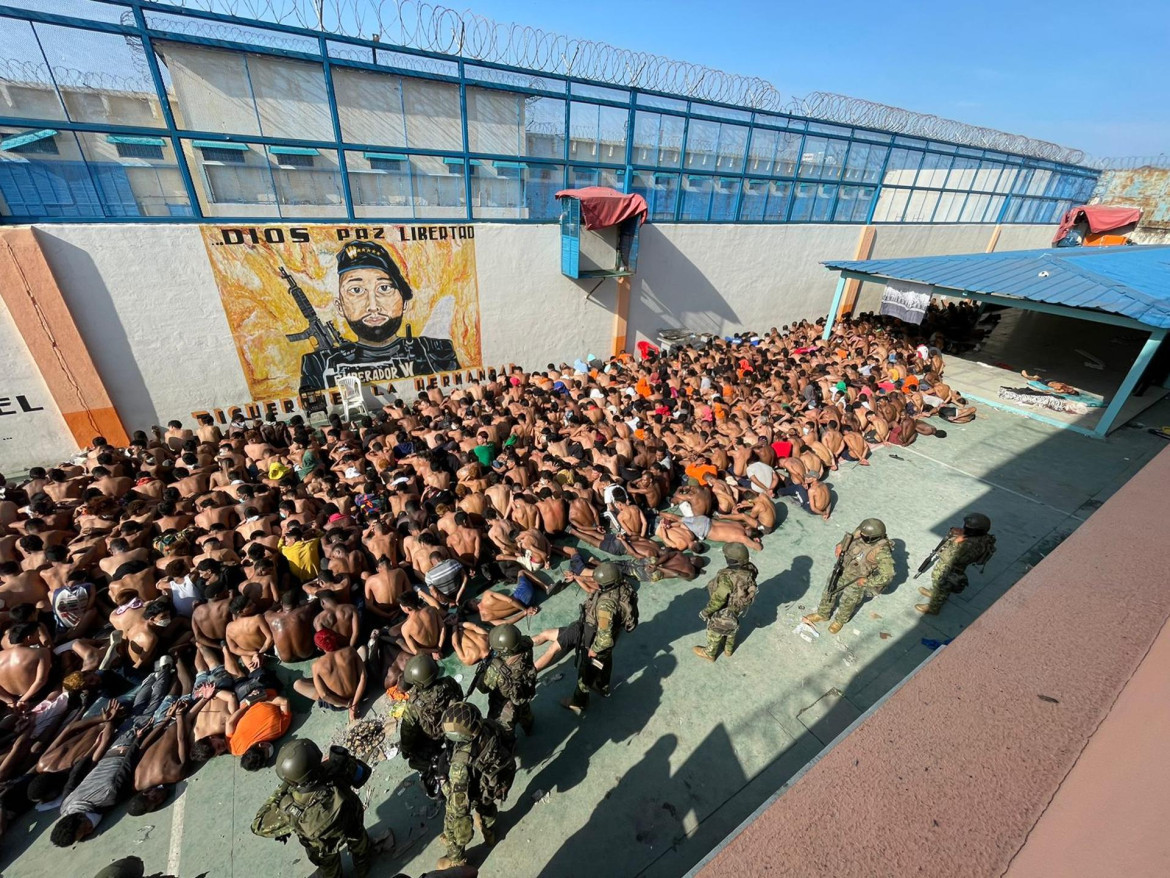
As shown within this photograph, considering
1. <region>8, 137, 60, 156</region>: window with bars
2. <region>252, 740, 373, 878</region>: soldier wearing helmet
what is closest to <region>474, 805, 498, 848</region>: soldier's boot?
<region>252, 740, 373, 878</region>: soldier wearing helmet

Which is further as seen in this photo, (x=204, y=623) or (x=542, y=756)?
(x=204, y=623)

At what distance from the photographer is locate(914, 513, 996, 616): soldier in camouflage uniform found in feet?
Answer: 18.3

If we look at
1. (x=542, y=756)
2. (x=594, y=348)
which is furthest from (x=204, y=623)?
(x=594, y=348)

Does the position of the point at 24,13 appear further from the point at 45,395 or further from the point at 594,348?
the point at 594,348

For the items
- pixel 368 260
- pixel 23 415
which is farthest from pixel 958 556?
pixel 23 415

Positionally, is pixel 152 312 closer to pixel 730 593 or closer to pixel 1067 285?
pixel 730 593

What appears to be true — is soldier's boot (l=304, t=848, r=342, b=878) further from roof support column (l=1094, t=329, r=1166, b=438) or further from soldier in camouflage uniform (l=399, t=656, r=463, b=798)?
roof support column (l=1094, t=329, r=1166, b=438)

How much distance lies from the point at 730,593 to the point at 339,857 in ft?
12.2

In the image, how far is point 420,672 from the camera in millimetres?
3525

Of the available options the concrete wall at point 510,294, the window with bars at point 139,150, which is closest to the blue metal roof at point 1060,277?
the concrete wall at point 510,294

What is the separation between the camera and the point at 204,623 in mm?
5004

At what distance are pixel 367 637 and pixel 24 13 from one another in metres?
9.61

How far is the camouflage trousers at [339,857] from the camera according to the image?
329cm

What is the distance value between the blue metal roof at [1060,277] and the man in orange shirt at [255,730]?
1480cm
